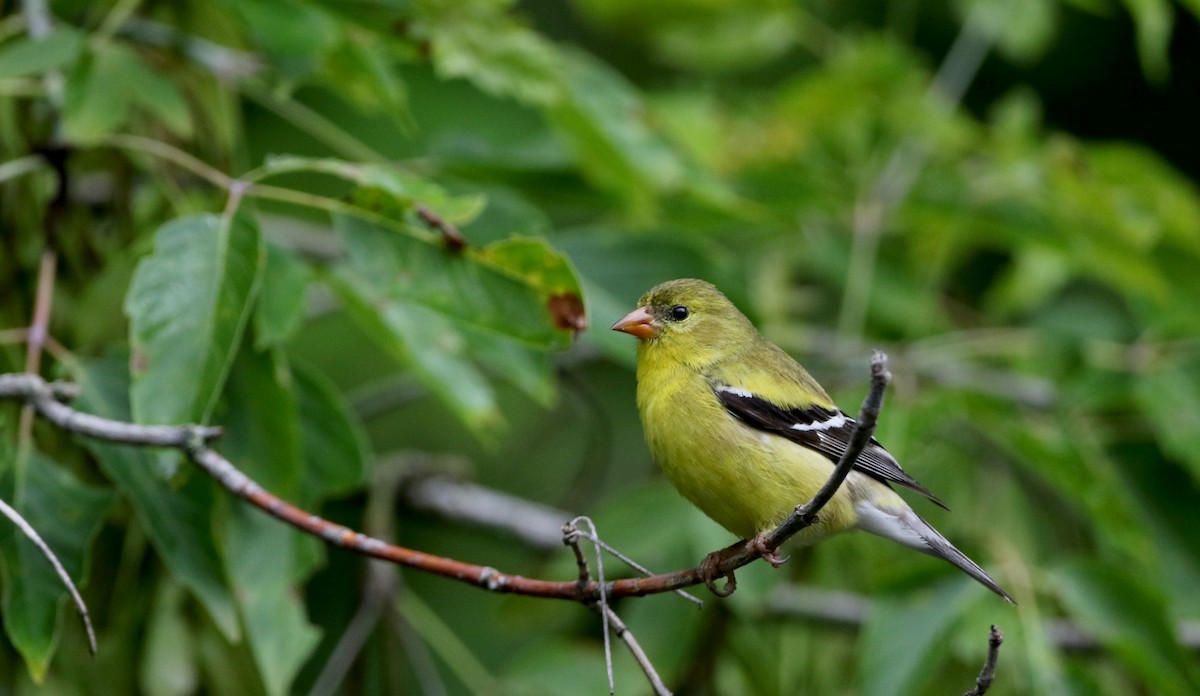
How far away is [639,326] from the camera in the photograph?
3775 millimetres

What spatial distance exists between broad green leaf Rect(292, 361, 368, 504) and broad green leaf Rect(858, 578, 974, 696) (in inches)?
64.8

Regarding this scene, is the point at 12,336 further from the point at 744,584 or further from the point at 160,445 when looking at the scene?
the point at 744,584

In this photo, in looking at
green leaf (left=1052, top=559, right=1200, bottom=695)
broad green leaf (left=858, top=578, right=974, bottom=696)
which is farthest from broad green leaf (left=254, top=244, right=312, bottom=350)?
green leaf (left=1052, top=559, right=1200, bottom=695)

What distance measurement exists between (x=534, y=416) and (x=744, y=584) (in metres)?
3.72

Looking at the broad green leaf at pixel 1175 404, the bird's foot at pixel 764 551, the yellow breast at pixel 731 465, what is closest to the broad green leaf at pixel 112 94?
the yellow breast at pixel 731 465

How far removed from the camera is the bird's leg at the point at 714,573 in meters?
2.56

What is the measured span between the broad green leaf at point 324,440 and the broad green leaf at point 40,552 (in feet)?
1.84

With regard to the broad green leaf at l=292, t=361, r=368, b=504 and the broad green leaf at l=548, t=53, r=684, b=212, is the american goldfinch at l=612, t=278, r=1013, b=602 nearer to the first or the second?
the broad green leaf at l=548, t=53, r=684, b=212

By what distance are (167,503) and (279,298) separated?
603 millimetres

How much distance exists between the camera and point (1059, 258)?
17.1 ft

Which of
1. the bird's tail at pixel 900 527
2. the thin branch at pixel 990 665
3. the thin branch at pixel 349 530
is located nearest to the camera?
the thin branch at pixel 990 665

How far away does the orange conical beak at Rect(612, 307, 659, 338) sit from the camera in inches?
148

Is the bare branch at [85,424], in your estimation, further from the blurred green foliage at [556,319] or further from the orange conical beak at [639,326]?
the orange conical beak at [639,326]

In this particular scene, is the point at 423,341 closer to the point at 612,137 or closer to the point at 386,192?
the point at 386,192
